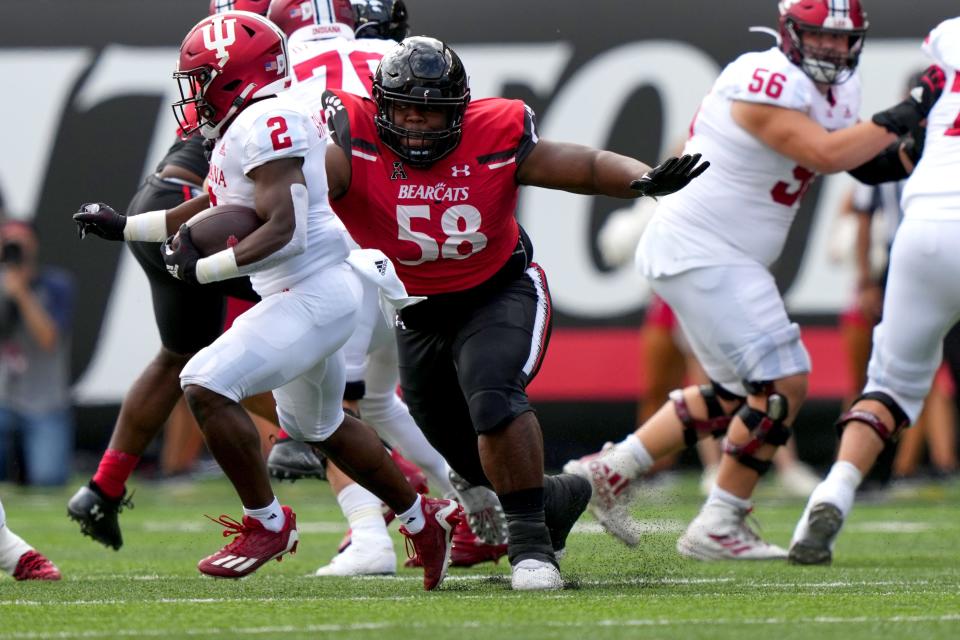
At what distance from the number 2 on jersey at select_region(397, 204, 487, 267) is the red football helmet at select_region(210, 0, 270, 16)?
5.14 feet

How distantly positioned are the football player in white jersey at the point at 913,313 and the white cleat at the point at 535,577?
1.33 meters

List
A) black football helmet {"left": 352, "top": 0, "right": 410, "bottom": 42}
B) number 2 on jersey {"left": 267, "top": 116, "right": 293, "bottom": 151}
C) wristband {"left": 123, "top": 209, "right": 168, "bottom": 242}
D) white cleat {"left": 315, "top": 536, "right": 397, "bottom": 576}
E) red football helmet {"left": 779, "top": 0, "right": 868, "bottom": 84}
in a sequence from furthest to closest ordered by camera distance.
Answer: black football helmet {"left": 352, "top": 0, "right": 410, "bottom": 42}
red football helmet {"left": 779, "top": 0, "right": 868, "bottom": 84}
white cleat {"left": 315, "top": 536, "right": 397, "bottom": 576}
wristband {"left": 123, "top": 209, "right": 168, "bottom": 242}
number 2 on jersey {"left": 267, "top": 116, "right": 293, "bottom": 151}

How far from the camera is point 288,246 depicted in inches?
181

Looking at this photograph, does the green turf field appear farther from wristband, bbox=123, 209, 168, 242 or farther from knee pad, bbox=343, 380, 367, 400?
wristband, bbox=123, 209, 168, 242

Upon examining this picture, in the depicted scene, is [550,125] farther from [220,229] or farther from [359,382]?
[220,229]

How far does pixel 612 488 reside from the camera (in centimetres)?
608

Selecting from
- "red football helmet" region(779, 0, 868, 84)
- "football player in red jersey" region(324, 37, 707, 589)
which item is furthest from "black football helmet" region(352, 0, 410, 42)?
"red football helmet" region(779, 0, 868, 84)

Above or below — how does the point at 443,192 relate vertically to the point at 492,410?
above

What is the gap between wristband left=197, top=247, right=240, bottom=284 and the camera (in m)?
4.50

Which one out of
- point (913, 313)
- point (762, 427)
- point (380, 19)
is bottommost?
point (762, 427)

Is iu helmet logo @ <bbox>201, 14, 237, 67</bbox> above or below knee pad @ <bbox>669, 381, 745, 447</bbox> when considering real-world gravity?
above

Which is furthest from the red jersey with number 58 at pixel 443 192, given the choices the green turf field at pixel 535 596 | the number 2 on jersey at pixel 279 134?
the green turf field at pixel 535 596

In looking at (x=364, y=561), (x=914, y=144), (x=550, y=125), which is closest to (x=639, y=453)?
(x=364, y=561)

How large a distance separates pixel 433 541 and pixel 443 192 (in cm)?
102
